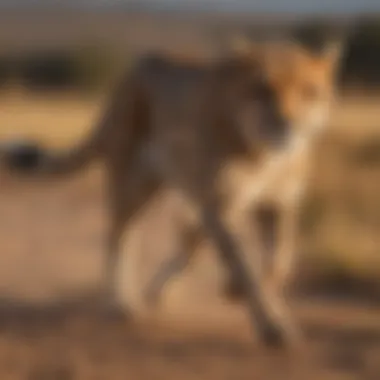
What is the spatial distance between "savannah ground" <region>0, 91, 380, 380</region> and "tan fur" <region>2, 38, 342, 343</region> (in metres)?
0.31

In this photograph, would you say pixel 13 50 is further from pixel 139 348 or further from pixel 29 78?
pixel 139 348

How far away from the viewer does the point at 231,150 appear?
7148mm

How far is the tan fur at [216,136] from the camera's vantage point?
22.8 feet

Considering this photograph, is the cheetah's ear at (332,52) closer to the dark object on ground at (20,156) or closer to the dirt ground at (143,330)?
the dirt ground at (143,330)

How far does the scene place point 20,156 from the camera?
7.75 meters

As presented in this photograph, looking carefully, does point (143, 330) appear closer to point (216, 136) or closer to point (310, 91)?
point (216, 136)

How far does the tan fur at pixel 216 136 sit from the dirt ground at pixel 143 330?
0.28m

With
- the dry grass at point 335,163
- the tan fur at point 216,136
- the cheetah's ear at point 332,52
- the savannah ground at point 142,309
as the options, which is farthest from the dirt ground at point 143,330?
the cheetah's ear at point 332,52

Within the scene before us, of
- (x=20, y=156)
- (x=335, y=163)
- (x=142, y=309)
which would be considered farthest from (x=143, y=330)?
(x=335, y=163)

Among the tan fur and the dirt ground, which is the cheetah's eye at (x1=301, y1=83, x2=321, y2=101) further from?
the dirt ground

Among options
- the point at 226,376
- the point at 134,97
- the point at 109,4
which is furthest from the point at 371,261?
the point at 109,4

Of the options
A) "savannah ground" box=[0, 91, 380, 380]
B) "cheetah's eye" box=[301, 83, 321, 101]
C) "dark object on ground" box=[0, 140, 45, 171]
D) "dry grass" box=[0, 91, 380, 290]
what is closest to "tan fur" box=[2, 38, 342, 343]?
"cheetah's eye" box=[301, 83, 321, 101]

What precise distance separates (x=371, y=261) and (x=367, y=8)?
34.0m

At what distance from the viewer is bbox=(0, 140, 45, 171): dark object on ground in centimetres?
774
